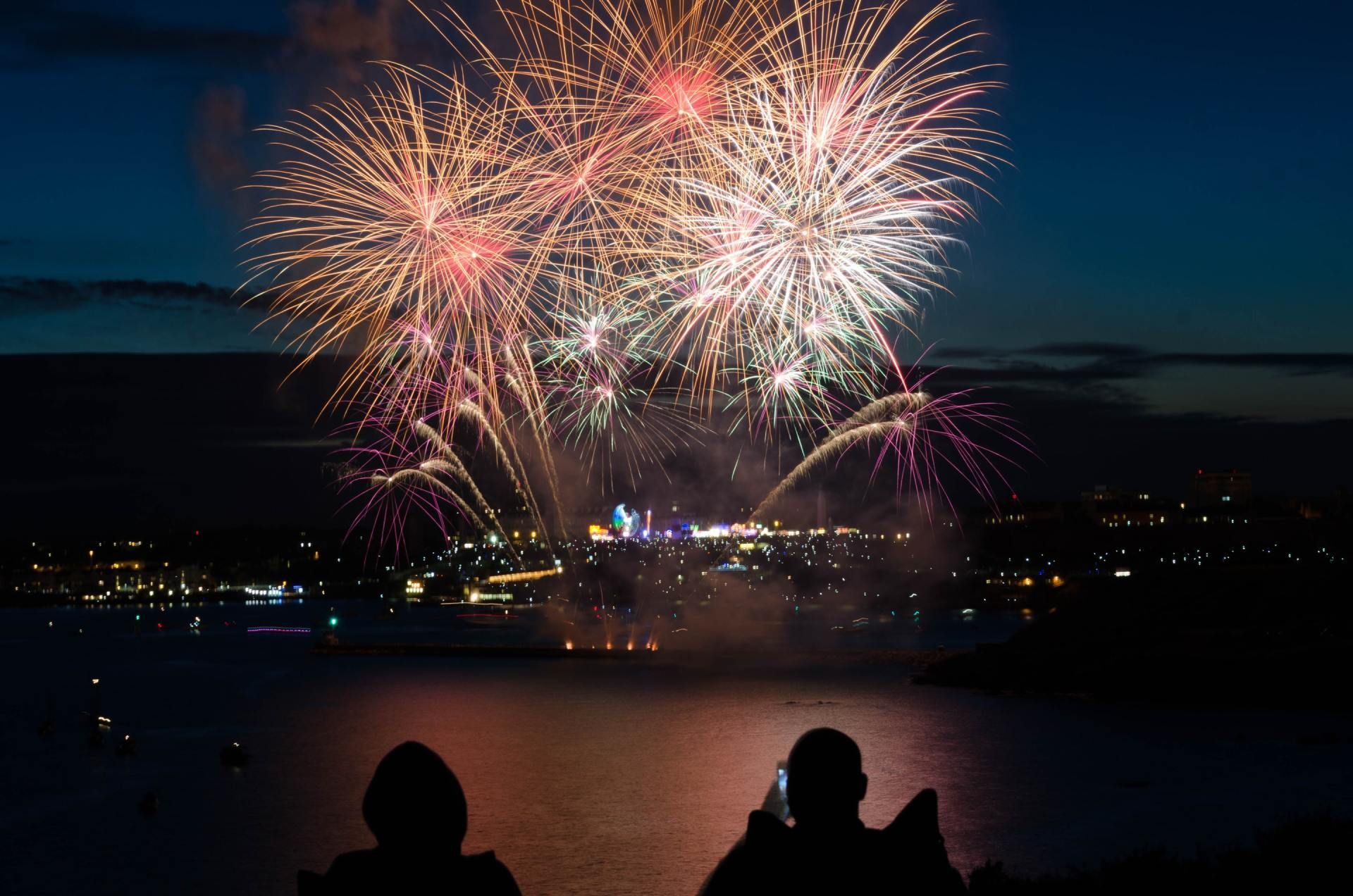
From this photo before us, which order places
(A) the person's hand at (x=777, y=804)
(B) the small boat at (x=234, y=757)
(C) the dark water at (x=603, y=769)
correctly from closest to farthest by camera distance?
1. (A) the person's hand at (x=777, y=804)
2. (C) the dark water at (x=603, y=769)
3. (B) the small boat at (x=234, y=757)

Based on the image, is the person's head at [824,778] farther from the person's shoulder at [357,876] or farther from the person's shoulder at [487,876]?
the person's shoulder at [357,876]

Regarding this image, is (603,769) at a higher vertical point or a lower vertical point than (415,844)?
lower

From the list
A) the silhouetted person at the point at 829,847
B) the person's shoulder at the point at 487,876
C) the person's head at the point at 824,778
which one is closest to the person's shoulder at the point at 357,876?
Result: the person's shoulder at the point at 487,876

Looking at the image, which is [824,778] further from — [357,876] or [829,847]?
[357,876]

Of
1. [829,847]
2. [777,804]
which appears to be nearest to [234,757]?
[777,804]

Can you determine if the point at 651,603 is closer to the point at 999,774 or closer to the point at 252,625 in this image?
the point at 252,625

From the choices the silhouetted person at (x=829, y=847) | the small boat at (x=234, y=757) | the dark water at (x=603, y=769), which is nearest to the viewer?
the silhouetted person at (x=829, y=847)
